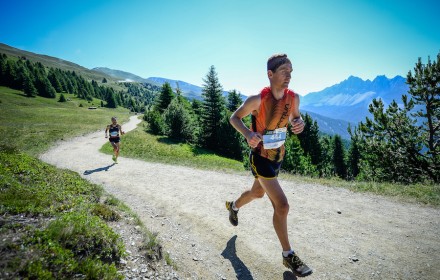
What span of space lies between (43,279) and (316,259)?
4253 millimetres

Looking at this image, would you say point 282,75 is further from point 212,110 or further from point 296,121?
point 212,110

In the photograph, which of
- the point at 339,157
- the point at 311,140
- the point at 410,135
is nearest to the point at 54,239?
the point at 410,135

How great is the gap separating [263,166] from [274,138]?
54 centimetres

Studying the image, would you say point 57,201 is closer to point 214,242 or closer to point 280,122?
point 214,242

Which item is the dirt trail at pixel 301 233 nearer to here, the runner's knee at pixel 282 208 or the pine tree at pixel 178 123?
the runner's knee at pixel 282 208

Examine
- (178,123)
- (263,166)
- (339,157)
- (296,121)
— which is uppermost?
(296,121)

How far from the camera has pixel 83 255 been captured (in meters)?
3.24

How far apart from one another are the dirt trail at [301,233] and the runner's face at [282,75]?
10.7ft

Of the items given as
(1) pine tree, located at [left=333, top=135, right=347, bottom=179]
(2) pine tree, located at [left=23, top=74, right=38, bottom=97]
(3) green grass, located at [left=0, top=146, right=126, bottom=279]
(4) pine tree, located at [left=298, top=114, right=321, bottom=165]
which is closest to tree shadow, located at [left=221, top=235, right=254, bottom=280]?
(3) green grass, located at [left=0, top=146, right=126, bottom=279]

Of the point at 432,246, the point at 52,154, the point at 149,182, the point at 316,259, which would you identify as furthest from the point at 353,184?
the point at 52,154

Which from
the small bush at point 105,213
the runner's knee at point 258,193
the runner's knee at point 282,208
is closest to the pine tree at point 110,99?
the small bush at point 105,213

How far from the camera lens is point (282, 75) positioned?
3.85 meters

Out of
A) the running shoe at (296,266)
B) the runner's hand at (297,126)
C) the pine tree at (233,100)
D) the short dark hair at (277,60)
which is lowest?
the running shoe at (296,266)

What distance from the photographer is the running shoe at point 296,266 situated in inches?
146
